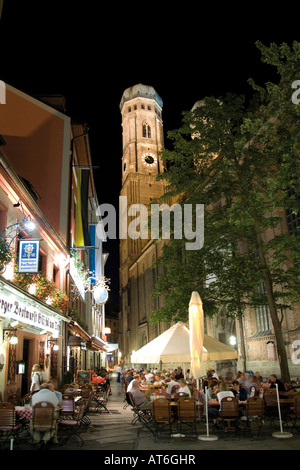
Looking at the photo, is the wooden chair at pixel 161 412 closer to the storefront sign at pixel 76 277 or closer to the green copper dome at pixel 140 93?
the storefront sign at pixel 76 277

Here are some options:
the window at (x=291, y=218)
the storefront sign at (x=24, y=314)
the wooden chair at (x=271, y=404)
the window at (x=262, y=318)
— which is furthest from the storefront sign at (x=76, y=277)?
the window at (x=291, y=218)

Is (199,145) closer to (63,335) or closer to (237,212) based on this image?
(237,212)

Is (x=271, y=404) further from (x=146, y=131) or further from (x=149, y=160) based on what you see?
(x=146, y=131)

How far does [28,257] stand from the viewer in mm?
10578

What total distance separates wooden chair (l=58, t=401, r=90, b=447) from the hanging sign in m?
3.78

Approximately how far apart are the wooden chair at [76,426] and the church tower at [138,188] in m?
48.5

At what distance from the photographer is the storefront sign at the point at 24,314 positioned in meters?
8.90

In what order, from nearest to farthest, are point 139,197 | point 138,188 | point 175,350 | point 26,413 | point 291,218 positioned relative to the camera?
1. point 26,413
2. point 175,350
3. point 291,218
4. point 139,197
5. point 138,188

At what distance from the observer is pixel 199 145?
652 inches

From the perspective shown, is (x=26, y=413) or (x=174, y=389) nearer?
(x=26, y=413)

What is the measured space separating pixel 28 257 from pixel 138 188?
2508 inches

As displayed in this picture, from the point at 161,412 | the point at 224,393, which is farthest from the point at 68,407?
the point at 224,393

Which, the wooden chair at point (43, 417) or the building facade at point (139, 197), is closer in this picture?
the wooden chair at point (43, 417)

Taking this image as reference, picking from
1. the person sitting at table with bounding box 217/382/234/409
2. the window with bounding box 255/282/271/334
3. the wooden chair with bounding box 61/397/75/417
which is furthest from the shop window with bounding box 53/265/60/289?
the window with bounding box 255/282/271/334
